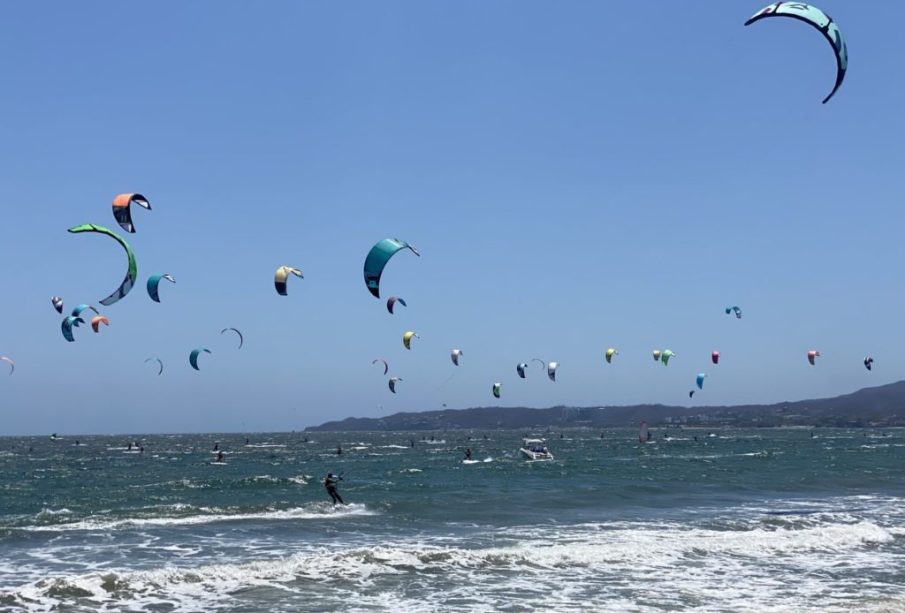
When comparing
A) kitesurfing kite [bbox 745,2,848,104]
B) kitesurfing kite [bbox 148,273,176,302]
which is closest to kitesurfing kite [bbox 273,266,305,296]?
kitesurfing kite [bbox 148,273,176,302]

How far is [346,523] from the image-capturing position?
24.3 metres

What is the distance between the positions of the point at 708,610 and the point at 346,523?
12.7 meters

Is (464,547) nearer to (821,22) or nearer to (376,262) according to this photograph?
(376,262)

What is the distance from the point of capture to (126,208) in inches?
797

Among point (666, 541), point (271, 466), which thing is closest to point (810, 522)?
point (666, 541)

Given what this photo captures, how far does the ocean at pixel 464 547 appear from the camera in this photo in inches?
580

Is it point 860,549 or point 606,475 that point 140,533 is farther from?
point 606,475

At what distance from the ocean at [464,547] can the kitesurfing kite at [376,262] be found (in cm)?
605

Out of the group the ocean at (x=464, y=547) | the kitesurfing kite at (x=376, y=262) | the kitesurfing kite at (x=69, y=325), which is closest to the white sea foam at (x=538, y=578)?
the ocean at (x=464, y=547)

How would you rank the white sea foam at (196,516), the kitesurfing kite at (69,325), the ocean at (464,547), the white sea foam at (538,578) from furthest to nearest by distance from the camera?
the kitesurfing kite at (69,325) < the white sea foam at (196,516) < the ocean at (464,547) < the white sea foam at (538,578)

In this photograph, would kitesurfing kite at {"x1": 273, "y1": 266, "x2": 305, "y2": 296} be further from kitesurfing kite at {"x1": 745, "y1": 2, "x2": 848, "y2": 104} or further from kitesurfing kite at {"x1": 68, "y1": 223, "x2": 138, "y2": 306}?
kitesurfing kite at {"x1": 745, "y1": 2, "x2": 848, "y2": 104}

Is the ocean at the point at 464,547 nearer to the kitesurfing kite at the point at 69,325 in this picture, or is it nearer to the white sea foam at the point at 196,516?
the white sea foam at the point at 196,516

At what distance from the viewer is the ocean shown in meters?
14.7

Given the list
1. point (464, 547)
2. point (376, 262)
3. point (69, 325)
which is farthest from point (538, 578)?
point (69, 325)
